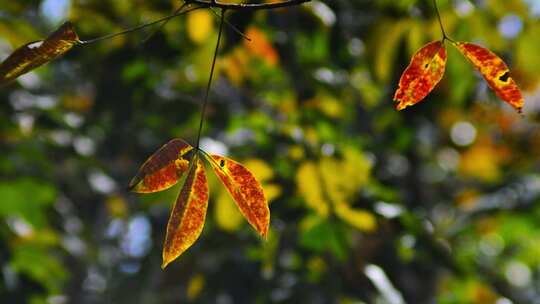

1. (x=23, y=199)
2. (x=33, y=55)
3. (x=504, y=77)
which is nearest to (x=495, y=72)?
(x=504, y=77)

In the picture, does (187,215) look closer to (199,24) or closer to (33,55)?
(33,55)

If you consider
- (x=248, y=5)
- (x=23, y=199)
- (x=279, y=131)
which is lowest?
(x=248, y=5)

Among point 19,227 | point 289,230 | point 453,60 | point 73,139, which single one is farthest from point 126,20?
point 19,227

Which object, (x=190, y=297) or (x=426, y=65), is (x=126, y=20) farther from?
(x=426, y=65)

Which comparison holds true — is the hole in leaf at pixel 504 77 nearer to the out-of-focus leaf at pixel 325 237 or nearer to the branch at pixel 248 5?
the branch at pixel 248 5

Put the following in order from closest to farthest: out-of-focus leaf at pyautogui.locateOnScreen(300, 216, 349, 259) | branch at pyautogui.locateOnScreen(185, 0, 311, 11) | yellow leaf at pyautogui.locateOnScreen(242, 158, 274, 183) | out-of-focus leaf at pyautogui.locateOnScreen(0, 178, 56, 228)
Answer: branch at pyautogui.locateOnScreen(185, 0, 311, 11) → out-of-focus leaf at pyautogui.locateOnScreen(300, 216, 349, 259) → yellow leaf at pyautogui.locateOnScreen(242, 158, 274, 183) → out-of-focus leaf at pyautogui.locateOnScreen(0, 178, 56, 228)

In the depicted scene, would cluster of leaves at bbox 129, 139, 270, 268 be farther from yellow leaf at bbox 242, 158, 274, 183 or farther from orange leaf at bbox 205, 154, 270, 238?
yellow leaf at bbox 242, 158, 274, 183

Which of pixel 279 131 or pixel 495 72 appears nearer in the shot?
pixel 495 72

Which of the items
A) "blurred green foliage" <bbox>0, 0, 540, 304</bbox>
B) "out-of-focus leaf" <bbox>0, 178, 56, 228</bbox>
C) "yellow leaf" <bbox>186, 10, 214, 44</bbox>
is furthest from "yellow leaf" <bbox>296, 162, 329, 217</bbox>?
"out-of-focus leaf" <bbox>0, 178, 56, 228</bbox>
